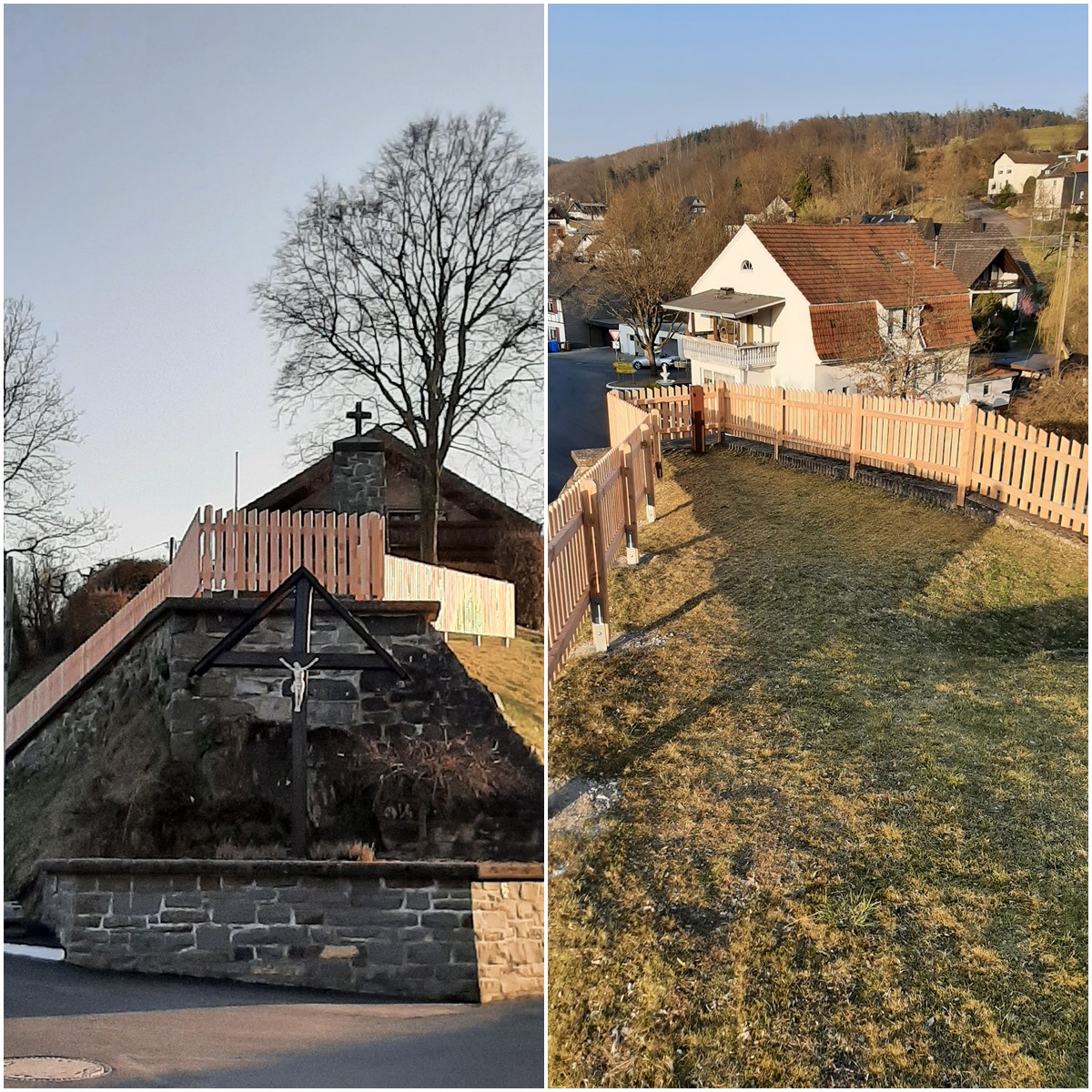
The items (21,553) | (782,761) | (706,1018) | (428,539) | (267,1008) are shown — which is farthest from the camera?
(782,761)

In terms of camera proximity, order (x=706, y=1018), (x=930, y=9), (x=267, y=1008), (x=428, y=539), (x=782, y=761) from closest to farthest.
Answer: (x=706, y=1018), (x=267, y=1008), (x=428, y=539), (x=782, y=761), (x=930, y=9)

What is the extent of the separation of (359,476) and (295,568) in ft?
0.79

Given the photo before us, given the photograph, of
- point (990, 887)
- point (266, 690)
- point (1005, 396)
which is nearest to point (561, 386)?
point (266, 690)

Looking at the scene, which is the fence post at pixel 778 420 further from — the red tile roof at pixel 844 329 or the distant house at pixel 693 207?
the red tile roof at pixel 844 329

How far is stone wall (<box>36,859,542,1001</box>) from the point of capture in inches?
67.1

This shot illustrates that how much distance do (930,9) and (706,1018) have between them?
123 inches

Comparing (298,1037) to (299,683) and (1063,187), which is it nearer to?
(299,683)

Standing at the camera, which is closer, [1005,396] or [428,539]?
[428,539]

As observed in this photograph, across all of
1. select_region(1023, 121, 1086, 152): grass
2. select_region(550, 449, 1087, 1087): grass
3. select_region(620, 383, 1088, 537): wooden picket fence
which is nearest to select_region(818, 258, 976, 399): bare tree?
select_region(620, 383, 1088, 537): wooden picket fence

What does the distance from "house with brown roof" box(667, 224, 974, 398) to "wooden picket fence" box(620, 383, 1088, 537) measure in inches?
101

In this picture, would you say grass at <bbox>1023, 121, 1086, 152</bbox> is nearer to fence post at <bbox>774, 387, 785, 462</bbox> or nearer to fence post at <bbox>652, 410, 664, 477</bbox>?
fence post at <bbox>652, 410, 664, 477</bbox>

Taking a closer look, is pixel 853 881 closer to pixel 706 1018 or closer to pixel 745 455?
pixel 706 1018

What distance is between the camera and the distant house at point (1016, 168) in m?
3.95

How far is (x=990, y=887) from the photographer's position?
183 cm
